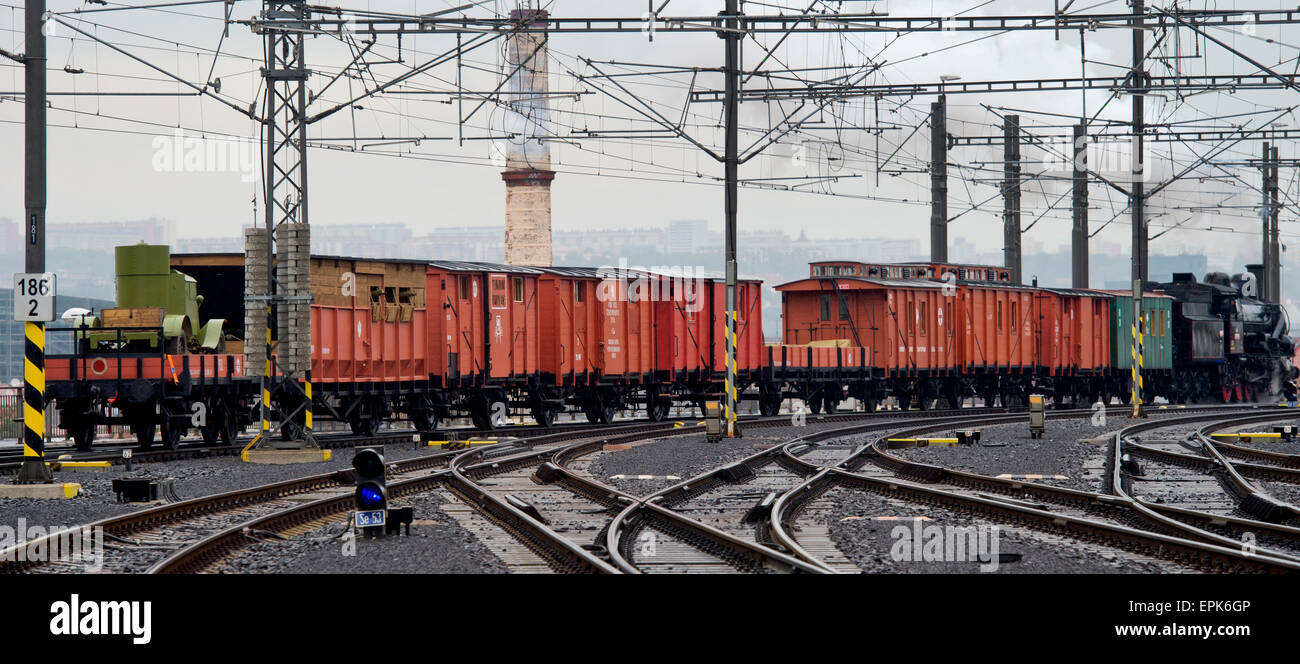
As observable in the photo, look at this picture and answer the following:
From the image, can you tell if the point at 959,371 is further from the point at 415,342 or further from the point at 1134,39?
the point at 415,342

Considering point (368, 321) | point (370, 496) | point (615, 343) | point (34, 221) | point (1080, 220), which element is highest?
point (1080, 220)

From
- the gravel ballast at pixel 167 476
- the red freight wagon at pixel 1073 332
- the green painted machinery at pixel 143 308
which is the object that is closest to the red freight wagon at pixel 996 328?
the red freight wagon at pixel 1073 332

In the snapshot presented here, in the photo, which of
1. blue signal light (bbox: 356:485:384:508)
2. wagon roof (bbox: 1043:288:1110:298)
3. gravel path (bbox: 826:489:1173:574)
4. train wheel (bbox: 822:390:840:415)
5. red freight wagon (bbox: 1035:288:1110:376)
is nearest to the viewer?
gravel path (bbox: 826:489:1173:574)

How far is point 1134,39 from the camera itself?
34.2 meters

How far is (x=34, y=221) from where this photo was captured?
15609 mm

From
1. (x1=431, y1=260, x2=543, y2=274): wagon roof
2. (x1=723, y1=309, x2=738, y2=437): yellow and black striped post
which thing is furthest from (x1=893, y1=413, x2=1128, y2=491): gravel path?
(x1=431, y1=260, x2=543, y2=274): wagon roof

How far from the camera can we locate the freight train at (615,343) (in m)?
23.8

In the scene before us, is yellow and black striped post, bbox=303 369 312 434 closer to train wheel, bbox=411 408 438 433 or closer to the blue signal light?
train wheel, bbox=411 408 438 433

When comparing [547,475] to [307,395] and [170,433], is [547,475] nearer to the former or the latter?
[307,395]

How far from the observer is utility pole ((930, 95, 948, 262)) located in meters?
42.2

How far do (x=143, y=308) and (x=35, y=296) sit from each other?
873 cm

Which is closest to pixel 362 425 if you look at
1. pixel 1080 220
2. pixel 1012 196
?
pixel 1012 196

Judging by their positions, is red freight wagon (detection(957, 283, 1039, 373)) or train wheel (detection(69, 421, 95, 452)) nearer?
train wheel (detection(69, 421, 95, 452))
